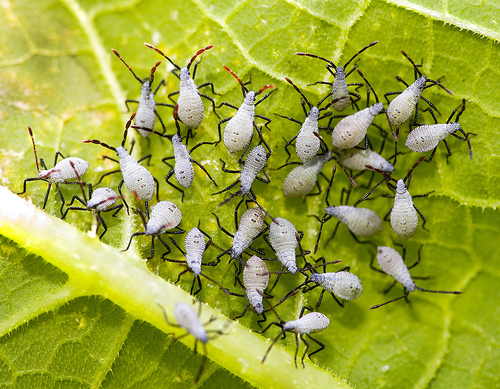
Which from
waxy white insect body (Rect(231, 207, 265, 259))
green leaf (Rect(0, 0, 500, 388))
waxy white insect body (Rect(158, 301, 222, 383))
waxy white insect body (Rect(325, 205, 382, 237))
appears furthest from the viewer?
waxy white insect body (Rect(325, 205, 382, 237))

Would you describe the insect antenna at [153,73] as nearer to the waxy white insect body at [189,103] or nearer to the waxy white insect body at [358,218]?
the waxy white insect body at [189,103]

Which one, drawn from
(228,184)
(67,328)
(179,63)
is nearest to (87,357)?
(67,328)

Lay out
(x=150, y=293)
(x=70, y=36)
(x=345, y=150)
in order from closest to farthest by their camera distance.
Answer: (x=150, y=293), (x=345, y=150), (x=70, y=36)

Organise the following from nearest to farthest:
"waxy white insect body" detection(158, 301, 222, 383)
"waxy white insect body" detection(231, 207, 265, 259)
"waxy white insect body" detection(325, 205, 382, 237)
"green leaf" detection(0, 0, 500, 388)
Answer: "waxy white insect body" detection(158, 301, 222, 383) → "green leaf" detection(0, 0, 500, 388) → "waxy white insect body" detection(231, 207, 265, 259) → "waxy white insect body" detection(325, 205, 382, 237)

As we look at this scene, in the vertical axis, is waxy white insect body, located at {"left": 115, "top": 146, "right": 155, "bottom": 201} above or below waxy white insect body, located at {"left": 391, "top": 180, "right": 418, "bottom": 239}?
below

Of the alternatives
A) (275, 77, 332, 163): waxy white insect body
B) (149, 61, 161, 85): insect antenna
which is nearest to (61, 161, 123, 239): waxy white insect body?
(149, 61, 161, 85): insect antenna

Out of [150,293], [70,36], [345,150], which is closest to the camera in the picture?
[150,293]

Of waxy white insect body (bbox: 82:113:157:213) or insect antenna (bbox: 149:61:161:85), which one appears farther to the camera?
insect antenna (bbox: 149:61:161:85)

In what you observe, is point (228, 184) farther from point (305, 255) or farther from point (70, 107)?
point (70, 107)

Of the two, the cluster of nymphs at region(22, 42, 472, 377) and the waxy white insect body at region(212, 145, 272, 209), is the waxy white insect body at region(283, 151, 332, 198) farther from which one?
the waxy white insect body at region(212, 145, 272, 209)
